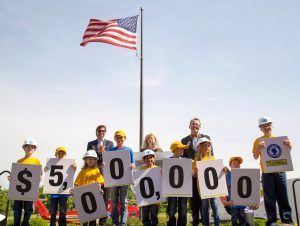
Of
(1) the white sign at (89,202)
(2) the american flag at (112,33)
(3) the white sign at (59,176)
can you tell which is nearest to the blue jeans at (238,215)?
(1) the white sign at (89,202)

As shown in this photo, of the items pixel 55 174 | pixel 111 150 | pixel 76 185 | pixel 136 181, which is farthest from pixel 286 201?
pixel 55 174

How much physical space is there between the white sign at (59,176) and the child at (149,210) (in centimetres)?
183

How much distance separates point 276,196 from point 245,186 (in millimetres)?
785

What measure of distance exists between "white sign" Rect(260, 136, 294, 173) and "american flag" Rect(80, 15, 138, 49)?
28.5 feet

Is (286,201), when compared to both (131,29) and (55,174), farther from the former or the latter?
(131,29)

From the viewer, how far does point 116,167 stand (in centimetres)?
748

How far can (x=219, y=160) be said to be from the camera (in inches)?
275

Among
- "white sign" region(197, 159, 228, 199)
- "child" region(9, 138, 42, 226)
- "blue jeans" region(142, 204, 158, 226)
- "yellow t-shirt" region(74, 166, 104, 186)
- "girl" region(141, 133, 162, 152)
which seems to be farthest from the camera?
"girl" region(141, 133, 162, 152)

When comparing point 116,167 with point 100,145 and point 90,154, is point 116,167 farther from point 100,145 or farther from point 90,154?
point 100,145

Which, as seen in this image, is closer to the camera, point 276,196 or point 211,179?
point 211,179

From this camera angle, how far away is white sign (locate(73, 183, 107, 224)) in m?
6.84

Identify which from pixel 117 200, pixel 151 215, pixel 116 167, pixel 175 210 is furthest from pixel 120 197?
pixel 175 210

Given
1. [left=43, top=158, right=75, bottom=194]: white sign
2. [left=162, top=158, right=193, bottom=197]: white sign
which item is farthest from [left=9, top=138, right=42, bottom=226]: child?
[left=162, top=158, right=193, bottom=197]: white sign

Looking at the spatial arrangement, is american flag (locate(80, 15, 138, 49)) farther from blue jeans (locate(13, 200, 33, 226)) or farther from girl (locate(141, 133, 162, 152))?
blue jeans (locate(13, 200, 33, 226))
